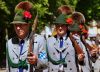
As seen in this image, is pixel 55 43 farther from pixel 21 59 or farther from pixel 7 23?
pixel 7 23

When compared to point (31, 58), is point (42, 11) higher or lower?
higher

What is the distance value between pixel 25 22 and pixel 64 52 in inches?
59.4

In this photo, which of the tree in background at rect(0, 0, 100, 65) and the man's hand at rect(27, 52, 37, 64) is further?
the tree in background at rect(0, 0, 100, 65)

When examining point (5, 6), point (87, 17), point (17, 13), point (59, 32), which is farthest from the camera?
point (87, 17)

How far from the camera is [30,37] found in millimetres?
8773

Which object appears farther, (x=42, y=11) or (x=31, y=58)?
(x=42, y=11)

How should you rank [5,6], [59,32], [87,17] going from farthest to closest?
[87,17], [5,6], [59,32]

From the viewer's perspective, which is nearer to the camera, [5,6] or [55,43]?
[55,43]

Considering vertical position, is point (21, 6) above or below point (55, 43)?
above

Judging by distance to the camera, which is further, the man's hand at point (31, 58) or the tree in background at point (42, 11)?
the tree in background at point (42, 11)

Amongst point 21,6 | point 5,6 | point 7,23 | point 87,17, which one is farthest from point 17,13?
point 87,17

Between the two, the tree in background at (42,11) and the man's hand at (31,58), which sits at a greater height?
the tree in background at (42,11)

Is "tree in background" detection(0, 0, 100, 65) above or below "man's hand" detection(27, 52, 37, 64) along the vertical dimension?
above

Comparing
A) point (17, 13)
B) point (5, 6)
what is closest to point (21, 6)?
point (17, 13)
